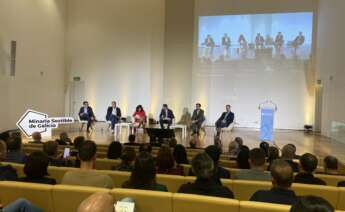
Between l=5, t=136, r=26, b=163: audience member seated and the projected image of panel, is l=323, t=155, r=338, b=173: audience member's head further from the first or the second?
the projected image of panel

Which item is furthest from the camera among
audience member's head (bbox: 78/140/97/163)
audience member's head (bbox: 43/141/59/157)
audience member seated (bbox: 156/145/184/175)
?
audience member's head (bbox: 43/141/59/157)

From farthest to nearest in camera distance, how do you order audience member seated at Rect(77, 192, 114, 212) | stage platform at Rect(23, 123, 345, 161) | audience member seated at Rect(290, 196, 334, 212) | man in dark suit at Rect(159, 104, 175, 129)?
man in dark suit at Rect(159, 104, 175, 129) < stage platform at Rect(23, 123, 345, 161) < audience member seated at Rect(77, 192, 114, 212) < audience member seated at Rect(290, 196, 334, 212)

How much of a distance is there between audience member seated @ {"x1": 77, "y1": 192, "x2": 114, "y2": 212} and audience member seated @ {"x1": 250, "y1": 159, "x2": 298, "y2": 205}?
124cm

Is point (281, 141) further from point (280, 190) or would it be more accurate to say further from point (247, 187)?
point (280, 190)

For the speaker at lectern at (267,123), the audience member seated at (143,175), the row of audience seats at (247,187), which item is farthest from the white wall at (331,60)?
the audience member seated at (143,175)

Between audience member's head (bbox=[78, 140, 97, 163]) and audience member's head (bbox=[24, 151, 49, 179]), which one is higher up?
audience member's head (bbox=[78, 140, 97, 163])

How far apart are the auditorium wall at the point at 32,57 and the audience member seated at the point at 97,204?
979cm

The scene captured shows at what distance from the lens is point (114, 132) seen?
35.3 feet

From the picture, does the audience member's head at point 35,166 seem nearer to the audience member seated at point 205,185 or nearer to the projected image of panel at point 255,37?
the audience member seated at point 205,185

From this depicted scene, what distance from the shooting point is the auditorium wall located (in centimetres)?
996

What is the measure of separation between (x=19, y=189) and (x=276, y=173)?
1.81 metres

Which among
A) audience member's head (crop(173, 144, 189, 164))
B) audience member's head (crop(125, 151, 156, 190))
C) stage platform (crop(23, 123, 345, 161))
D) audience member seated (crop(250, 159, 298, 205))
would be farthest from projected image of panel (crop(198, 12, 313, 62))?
audience member's head (crop(125, 151, 156, 190))

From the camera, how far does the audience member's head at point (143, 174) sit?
2.30 m

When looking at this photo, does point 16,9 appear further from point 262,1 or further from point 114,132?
point 262,1
